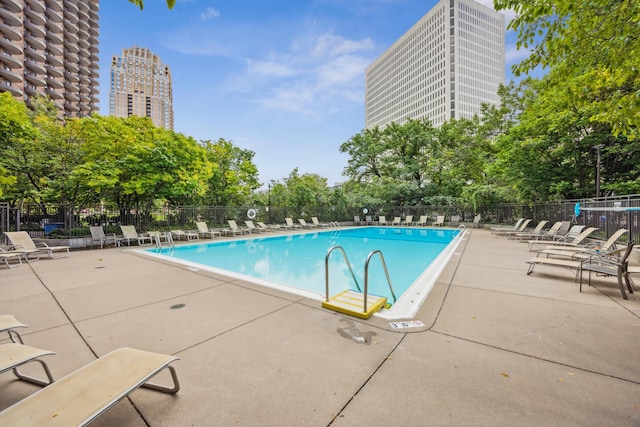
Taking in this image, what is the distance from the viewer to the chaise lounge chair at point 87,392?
150cm

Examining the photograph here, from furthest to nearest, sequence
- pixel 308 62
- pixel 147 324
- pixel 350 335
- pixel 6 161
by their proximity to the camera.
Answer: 1. pixel 308 62
2. pixel 6 161
3. pixel 147 324
4. pixel 350 335

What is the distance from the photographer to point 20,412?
155 centimetres

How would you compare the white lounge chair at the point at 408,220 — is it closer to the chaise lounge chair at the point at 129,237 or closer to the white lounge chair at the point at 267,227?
the white lounge chair at the point at 267,227

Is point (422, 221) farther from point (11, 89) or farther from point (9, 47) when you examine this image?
point (9, 47)

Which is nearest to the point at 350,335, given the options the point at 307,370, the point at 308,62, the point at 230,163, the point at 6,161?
the point at 307,370

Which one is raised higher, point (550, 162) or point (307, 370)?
point (550, 162)

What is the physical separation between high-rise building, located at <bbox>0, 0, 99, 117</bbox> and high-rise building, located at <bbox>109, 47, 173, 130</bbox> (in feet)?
131

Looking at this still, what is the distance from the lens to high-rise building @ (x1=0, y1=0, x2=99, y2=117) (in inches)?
1650

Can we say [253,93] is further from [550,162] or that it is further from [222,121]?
[550,162]

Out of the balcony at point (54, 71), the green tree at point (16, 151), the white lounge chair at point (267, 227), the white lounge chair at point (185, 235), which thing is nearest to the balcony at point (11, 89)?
the balcony at point (54, 71)

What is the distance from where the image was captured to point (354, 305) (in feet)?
13.5

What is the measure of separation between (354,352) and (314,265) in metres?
6.34

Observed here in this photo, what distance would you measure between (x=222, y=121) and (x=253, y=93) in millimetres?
4622

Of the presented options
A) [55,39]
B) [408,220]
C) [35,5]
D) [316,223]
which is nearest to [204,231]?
[316,223]
